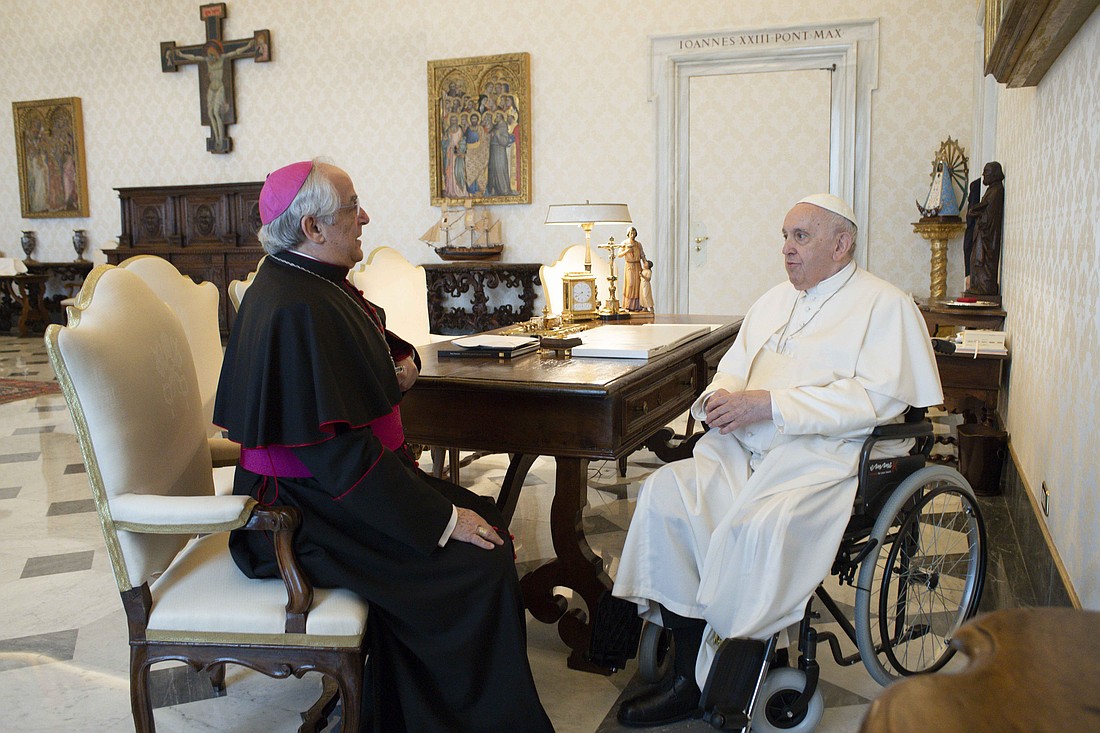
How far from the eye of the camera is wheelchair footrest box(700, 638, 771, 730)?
2240 millimetres

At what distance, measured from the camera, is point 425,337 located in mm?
4809

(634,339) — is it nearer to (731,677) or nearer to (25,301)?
(731,677)

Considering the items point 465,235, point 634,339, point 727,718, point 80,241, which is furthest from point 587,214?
point 80,241

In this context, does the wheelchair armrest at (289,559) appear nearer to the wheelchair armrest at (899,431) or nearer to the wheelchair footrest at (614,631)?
the wheelchair footrest at (614,631)

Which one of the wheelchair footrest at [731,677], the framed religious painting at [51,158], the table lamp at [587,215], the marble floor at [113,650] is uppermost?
the framed religious painting at [51,158]

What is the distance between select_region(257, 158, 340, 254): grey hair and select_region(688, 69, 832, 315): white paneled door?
6744 millimetres

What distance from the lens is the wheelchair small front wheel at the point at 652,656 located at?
2523mm

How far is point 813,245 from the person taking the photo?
8.80ft

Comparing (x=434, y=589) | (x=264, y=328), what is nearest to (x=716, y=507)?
(x=434, y=589)

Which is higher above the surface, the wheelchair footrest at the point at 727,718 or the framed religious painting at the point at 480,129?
the framed religious painting at the point at 480,129

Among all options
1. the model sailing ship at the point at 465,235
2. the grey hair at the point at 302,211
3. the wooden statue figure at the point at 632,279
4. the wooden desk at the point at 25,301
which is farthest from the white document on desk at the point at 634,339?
the wooden desk at the point at 25,301

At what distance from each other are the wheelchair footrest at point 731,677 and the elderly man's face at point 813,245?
1076 millimetres

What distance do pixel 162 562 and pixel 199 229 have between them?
29.8 feet

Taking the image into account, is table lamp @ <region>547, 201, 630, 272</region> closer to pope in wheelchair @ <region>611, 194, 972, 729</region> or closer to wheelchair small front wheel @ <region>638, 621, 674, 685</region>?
pope in wheelchair @ <region>611, 194, 972, 729</region>
